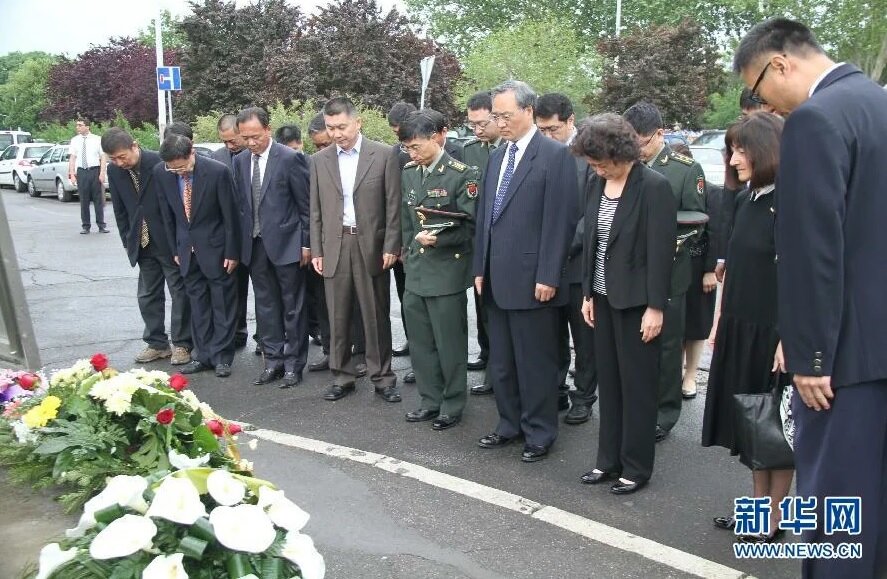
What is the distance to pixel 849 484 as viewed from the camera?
9.36 ft

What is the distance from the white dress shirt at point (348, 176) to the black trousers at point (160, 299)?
77.6 inches

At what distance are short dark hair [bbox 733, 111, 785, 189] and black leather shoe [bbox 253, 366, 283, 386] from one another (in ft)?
14.0

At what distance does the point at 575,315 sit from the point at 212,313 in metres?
3.10

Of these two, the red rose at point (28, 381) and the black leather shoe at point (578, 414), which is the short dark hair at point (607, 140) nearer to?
the black leather shoe at point (578, 414)

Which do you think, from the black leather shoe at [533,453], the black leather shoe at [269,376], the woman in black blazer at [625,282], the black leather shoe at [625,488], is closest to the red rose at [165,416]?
the woman in black blazer at [625,282]

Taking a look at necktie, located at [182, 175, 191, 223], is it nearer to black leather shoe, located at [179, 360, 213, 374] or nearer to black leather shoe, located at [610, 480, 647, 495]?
black leather shoe, located at [179, 360, 213, 374]

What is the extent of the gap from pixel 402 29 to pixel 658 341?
26253 millimetres

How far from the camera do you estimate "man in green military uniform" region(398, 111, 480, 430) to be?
576cm

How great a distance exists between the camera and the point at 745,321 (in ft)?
13.7

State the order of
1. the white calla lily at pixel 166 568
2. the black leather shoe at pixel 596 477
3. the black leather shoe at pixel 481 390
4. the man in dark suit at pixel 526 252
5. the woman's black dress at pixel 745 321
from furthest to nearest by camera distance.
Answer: the black leather shoe at pixel 481 390 < the man in dark suit at pixel 526 252 < the black leather shoe at pixel 596 477 < the woman's black dress at pixel 745 321 < the white calla lily at pixel 166 568

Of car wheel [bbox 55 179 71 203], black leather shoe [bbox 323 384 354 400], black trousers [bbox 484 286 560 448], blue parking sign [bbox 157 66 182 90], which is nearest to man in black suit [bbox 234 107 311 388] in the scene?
black leather shoe [bbox 323 384 354 400]

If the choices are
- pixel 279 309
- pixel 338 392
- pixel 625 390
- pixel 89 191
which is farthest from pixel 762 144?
pixel 89 191

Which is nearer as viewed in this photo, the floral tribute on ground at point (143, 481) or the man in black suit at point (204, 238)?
the floral tribute on ground at point (143, 481)

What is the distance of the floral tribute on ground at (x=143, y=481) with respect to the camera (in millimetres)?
2354
